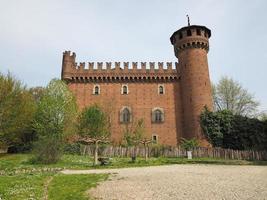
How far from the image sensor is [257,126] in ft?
109

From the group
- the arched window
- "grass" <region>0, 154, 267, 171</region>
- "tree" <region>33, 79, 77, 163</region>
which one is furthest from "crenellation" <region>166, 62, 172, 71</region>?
"grass" <region>0, 154, 267, 171</region>

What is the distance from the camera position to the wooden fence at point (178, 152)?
29.5m

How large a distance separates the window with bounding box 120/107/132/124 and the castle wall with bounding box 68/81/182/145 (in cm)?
43

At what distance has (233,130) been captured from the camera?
33.6m

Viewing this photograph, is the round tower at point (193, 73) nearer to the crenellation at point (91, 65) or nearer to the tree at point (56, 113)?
the crenellation at point (91, 65)

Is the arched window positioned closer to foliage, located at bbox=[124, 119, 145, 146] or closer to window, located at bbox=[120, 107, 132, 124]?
foliage, located at bbox=[124, 119, 145, 146]

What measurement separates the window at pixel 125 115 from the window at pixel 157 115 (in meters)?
3.19

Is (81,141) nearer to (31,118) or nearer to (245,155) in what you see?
(31,118)

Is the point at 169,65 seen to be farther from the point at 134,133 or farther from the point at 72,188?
the point at 72,188

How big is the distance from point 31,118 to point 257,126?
25.9 m

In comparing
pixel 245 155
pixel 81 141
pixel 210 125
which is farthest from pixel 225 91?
pixel 81 141

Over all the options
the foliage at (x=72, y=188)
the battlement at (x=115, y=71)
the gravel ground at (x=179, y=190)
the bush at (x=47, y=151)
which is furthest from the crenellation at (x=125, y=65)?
the gravel ground at (x=179, y=190)

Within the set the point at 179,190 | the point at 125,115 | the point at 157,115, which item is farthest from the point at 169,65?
the point at 179,190

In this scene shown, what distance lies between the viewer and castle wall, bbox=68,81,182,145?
37.6 metres
